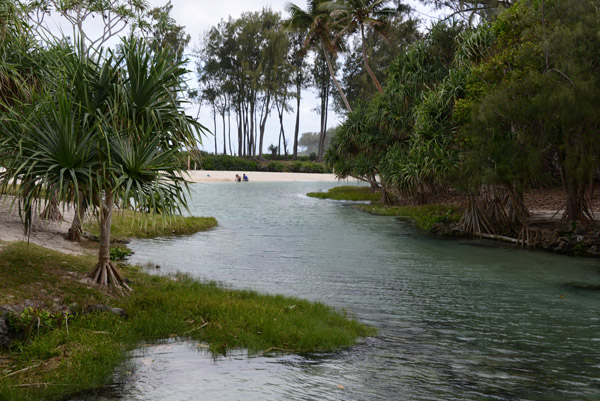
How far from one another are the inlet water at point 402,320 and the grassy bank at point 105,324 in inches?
14.8

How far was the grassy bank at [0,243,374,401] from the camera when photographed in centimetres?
603

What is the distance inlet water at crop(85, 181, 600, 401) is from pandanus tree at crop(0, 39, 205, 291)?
2.49 meters

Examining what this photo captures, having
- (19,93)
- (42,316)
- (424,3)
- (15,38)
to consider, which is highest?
(424,3)

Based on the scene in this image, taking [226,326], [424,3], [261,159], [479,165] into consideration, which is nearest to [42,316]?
[226,326]

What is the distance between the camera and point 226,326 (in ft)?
25.8

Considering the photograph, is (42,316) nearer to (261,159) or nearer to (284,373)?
(284,373)

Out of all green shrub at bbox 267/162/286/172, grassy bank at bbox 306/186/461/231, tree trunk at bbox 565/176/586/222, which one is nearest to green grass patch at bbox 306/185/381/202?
grassy bank at bbox 306/186/461/231

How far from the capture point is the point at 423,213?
2700 centimetres

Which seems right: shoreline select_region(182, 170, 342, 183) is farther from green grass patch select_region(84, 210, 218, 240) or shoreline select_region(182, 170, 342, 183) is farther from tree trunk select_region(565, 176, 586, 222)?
tree trunk select_region(565, 176, 586, 222)

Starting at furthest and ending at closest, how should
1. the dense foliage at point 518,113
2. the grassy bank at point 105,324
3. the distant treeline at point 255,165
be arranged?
the distant treeline at point 255,165 → the dense foliage at point 518,113 → the grassy bank at point 105,324

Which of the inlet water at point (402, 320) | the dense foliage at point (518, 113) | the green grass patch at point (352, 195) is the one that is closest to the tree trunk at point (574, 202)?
the dense foliage at point (518, 113)

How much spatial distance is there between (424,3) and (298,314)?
35.1 meters

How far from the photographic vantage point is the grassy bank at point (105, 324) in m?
6.03

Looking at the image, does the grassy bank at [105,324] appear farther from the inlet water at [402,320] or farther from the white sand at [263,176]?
the white sand at [263,176]
